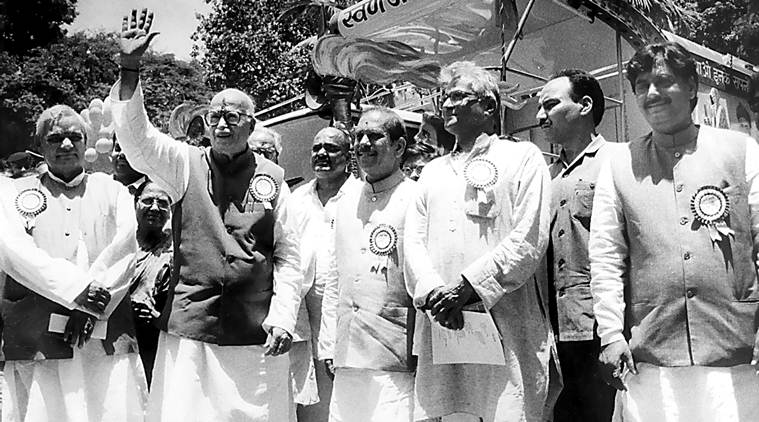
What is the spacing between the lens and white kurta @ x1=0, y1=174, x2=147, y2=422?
151 inches

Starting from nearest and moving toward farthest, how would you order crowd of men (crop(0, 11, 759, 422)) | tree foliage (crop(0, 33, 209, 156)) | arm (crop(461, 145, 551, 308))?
crowd of men (crop(0, 11, 759, 422)) → arm (crop(461, 145, 551, 308)) → tree foliage (crop(0, 33, 209, 156))

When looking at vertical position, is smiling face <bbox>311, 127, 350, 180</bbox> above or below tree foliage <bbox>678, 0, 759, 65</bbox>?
below

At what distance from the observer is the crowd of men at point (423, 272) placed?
3.07 meters

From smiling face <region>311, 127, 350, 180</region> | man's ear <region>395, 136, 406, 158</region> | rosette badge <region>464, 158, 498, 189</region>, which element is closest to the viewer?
rosette badge <region>464, 158, 498, 189</region>

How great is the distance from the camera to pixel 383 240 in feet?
13.2

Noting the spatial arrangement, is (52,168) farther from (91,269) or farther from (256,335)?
(256,335)

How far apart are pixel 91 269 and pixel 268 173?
1.02m

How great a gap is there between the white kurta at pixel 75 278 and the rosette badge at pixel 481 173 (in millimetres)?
1824

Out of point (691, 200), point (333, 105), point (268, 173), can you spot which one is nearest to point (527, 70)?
point (333, 105)

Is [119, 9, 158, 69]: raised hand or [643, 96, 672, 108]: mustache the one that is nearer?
[643, 96, 672, 108]: mustache

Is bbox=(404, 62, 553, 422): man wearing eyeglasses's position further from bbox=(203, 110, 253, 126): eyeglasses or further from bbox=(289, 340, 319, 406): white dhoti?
bbox=(289, 340, 319, 406): white dhoti

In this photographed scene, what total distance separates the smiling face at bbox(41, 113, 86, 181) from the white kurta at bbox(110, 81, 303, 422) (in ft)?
1.40

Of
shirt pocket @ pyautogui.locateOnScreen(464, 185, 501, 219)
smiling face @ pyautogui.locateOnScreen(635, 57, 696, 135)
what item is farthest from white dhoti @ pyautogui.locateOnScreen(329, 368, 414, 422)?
smiling face @ pyautogui.locateOnScreen(635, 57, 696, 135)

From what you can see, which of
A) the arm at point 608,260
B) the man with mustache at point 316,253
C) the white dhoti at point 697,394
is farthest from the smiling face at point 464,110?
the white dhoti at point 697,394
